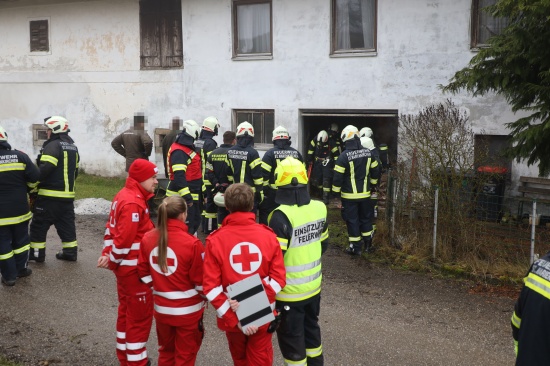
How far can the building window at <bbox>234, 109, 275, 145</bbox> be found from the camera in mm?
14852

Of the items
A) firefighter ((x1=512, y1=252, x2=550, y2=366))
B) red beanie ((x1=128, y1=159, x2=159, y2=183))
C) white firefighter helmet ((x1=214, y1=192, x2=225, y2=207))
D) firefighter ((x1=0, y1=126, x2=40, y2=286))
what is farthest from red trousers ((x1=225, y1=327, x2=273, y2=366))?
white firefighter helmet ((x1=214, y1=192, x2=225, y2=207))

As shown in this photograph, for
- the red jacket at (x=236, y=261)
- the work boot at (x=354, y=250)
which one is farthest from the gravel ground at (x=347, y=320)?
the red jacket at (x=236, y=261)

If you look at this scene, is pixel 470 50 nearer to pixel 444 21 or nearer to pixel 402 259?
pixel 444 21

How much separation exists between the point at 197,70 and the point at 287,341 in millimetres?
11807

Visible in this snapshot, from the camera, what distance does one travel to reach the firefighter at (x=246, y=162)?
945 cm

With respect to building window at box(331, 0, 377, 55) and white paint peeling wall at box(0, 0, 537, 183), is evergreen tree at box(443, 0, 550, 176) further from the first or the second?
building window at box(331, 0, 377, 55)

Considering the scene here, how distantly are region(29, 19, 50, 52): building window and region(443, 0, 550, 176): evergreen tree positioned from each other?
13725 mm

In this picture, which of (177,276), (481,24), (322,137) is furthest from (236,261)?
(322,137)

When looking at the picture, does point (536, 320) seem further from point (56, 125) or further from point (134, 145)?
point (134, 145)

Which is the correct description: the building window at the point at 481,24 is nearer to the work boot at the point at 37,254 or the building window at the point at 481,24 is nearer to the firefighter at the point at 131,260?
the firefighter at the point at 131,260

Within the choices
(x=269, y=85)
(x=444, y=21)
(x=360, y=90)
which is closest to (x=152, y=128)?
(x=269, y=85)

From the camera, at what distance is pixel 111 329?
648 cm

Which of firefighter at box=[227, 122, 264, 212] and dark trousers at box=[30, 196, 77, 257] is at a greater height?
firefighter at box=[227, 122, 264, 212]

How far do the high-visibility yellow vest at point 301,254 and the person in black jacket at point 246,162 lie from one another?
464 centimetres
